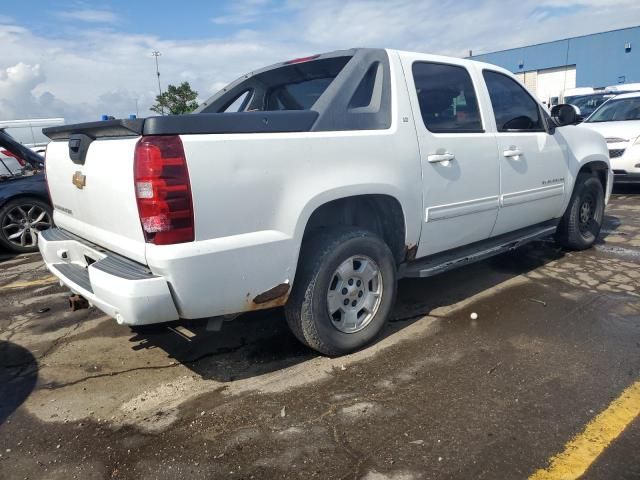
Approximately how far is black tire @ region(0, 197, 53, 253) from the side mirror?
6.12 m

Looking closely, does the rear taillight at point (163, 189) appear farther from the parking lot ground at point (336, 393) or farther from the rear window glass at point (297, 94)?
the rear window glass at point (297, 94)

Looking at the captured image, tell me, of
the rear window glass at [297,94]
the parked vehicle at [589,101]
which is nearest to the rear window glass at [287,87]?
the rear window glass at [297,94]

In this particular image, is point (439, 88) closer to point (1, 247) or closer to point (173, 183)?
point (173, 183)

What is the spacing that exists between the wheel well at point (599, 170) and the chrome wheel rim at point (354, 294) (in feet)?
10.5

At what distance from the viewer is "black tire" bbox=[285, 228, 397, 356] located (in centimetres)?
297

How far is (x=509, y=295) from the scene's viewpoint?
433 centimetres

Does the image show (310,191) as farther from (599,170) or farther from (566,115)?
(599,170)

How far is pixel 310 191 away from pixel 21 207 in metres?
5.12

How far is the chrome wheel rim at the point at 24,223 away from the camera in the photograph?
6.28m

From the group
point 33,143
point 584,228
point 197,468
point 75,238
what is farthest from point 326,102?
point 33,143

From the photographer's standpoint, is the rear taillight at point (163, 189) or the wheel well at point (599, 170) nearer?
the rear taillight at point (163, 189)

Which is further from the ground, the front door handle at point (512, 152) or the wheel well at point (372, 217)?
the front door handle at point (512, 152)

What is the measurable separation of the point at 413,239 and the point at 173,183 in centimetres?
179

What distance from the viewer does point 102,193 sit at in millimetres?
2721
